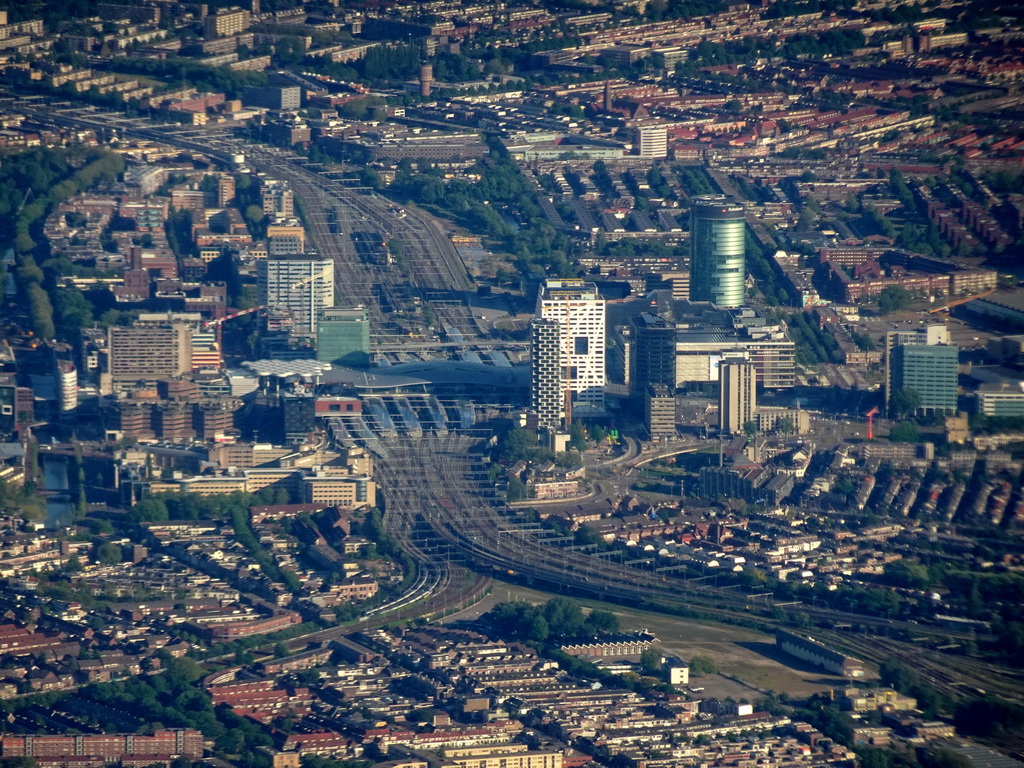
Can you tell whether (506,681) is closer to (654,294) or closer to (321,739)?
(321,739)

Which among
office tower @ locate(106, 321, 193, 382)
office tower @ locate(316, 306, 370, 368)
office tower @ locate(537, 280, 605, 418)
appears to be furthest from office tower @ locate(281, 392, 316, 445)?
office tower @ locate(537, 280, 605, 418)

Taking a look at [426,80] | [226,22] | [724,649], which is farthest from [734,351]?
[226,22]

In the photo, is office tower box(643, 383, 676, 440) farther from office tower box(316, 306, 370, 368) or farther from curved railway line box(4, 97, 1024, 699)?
office tower box(316, 306, 370, 368)

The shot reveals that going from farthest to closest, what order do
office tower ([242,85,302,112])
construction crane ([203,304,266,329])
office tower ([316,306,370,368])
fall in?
office tower ([242,85,302,112])
construction crane ([203,304,266,329])
office tower ([316,306,370,368])

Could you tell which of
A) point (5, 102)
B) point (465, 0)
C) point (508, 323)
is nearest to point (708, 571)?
point (508, 323)

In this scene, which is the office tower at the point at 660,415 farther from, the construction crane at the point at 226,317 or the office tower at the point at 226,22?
the office tower at the point at 226,22

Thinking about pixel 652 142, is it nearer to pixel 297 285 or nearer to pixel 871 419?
pixel 297 285
